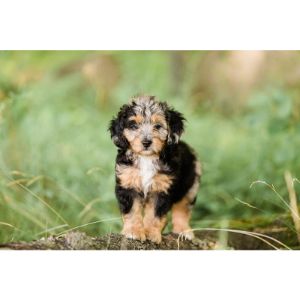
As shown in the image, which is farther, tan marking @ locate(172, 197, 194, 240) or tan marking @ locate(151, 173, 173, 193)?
tan marking @ locate(172, 197, 194, 240)

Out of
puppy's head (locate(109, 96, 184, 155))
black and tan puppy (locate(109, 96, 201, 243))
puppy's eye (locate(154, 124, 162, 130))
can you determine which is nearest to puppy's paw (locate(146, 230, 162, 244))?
black and tan puppy (locate(109, 96, 201, 243))

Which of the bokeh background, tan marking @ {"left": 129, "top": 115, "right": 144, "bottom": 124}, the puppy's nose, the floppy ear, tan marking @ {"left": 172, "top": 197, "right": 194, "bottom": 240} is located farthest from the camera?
the bokeh background

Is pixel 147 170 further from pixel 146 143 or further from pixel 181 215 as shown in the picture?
pixel 181 215

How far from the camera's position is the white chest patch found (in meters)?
6.21

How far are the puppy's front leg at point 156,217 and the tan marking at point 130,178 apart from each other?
22cm

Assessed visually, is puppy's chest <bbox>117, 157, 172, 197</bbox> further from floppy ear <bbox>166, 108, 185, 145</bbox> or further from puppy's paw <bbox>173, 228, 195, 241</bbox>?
puppy's paw <bbox>173, 228, 195, 241</bbox>

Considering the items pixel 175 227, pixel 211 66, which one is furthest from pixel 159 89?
pixel 175 227

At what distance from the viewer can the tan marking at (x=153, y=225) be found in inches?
243

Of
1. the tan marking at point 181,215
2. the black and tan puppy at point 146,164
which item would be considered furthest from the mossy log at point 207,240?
the tan marking at point 181,215

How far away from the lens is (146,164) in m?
6.28

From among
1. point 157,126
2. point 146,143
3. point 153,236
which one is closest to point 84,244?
point 153,236

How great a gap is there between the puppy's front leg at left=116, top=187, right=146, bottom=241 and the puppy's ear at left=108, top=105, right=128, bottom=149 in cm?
48

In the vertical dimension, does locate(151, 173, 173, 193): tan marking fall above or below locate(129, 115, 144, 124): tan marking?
below

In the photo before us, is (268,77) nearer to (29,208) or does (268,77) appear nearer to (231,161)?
(231,161)
